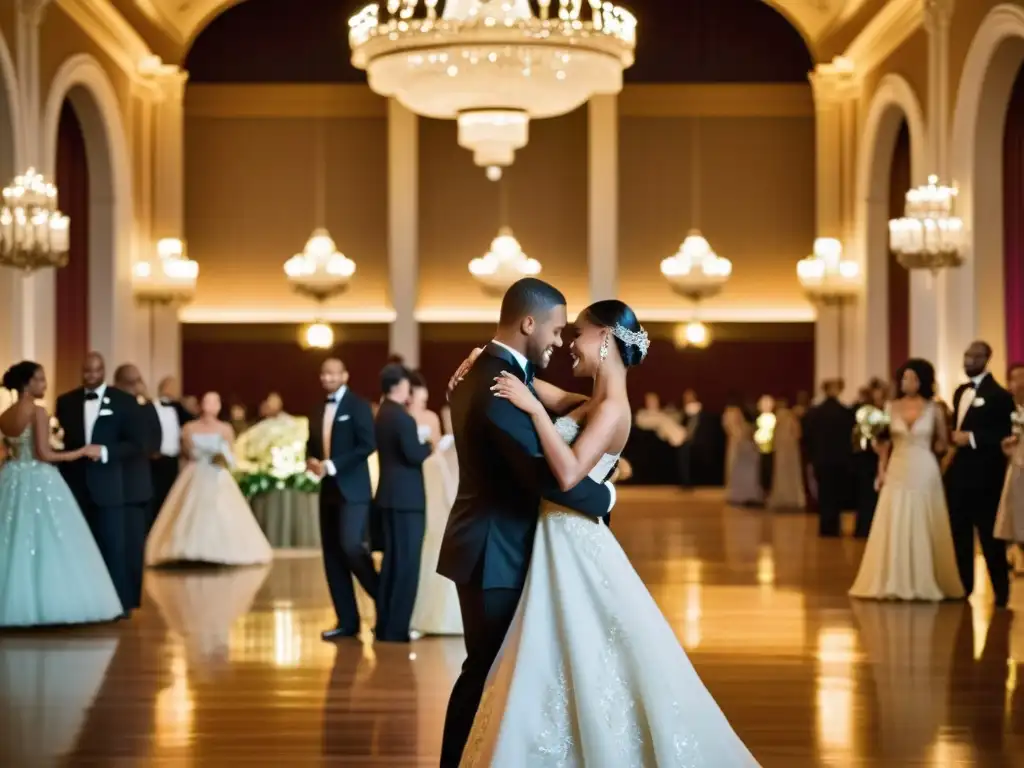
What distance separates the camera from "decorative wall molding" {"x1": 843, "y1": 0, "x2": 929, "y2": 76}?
16.5 metres

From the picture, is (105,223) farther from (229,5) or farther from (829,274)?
(829,274)

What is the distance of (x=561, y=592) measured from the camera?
4539 mm

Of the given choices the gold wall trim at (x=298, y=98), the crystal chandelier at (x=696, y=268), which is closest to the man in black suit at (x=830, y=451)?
the crystal chandelier at (x=696, y=268)

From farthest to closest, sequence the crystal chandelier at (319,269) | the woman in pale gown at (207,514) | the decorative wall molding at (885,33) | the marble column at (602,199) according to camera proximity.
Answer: the marble column at (602,199)
the crystal chandelier at (319,269)
the decorative wall molding at (885,33)
the woman in pale gown at (207,514)

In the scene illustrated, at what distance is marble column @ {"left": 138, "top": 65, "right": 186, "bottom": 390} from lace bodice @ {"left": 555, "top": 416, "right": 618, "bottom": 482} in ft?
52.4

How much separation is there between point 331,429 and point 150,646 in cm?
139

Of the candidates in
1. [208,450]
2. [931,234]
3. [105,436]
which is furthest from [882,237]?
[105,436]

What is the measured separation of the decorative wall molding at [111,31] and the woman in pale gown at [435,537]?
7720 mm

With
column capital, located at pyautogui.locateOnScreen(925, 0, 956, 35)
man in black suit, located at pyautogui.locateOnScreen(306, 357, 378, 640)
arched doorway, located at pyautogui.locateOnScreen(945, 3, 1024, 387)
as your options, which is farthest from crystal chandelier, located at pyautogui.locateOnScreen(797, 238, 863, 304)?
man in black suit, located at pyautogui.locateOnScreen(306, 357, 378, 640)

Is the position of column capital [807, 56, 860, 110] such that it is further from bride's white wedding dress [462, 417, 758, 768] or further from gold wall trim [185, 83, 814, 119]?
bride's white wedding dress [462, 417, 758, 768]

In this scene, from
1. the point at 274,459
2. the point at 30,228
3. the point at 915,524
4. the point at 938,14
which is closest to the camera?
the point at 915,524

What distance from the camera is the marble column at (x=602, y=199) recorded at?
22531mm

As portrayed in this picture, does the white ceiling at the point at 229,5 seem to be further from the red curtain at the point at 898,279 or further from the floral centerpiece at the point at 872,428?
the floral centerpiece at the point at 872,428

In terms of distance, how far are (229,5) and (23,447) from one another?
13.1 m
